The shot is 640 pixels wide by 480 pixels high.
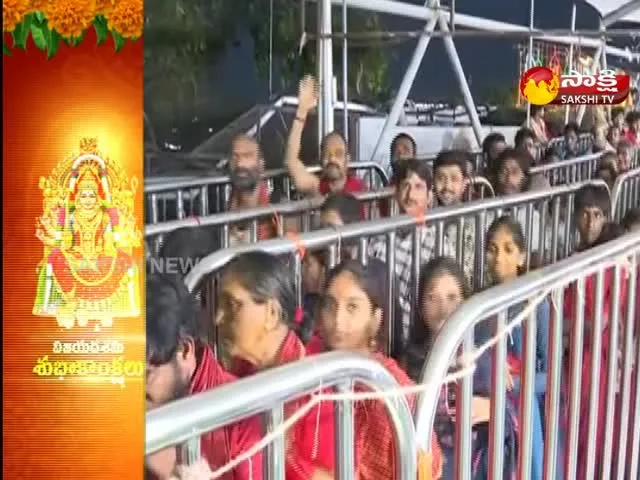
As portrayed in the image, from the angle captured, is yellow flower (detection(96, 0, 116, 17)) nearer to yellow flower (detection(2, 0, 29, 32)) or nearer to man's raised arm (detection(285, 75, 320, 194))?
yellow flower (detection(2, 0, 29, 32))

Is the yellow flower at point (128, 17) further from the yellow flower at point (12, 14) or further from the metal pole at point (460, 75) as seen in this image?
the metal pole at point (460, 75)

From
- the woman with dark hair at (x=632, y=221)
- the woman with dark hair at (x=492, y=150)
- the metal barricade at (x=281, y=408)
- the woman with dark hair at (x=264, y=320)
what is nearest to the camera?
the metal barricade at (x=281, y=408)

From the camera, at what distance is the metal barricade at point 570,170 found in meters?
1.23

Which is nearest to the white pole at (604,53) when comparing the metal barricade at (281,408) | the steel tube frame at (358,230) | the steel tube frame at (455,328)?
the steel tube frame at (358,230)

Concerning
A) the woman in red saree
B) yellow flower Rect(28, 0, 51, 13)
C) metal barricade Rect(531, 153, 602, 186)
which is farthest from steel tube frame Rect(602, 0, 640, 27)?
yellow flower Rect(28, 0, 51, 13)

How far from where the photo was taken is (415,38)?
1.12 meters

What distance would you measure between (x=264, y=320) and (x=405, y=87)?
33 cm

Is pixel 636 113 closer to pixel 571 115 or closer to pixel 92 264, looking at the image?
pixel 571 115

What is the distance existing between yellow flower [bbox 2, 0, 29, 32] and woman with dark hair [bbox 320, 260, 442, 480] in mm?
466

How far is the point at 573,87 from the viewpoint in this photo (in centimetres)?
121

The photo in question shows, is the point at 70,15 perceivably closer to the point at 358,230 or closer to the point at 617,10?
the point at 358,230

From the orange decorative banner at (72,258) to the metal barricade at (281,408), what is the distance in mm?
92

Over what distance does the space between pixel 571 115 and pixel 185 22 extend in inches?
20.6

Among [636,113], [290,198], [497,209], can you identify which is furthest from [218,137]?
[636,113]
